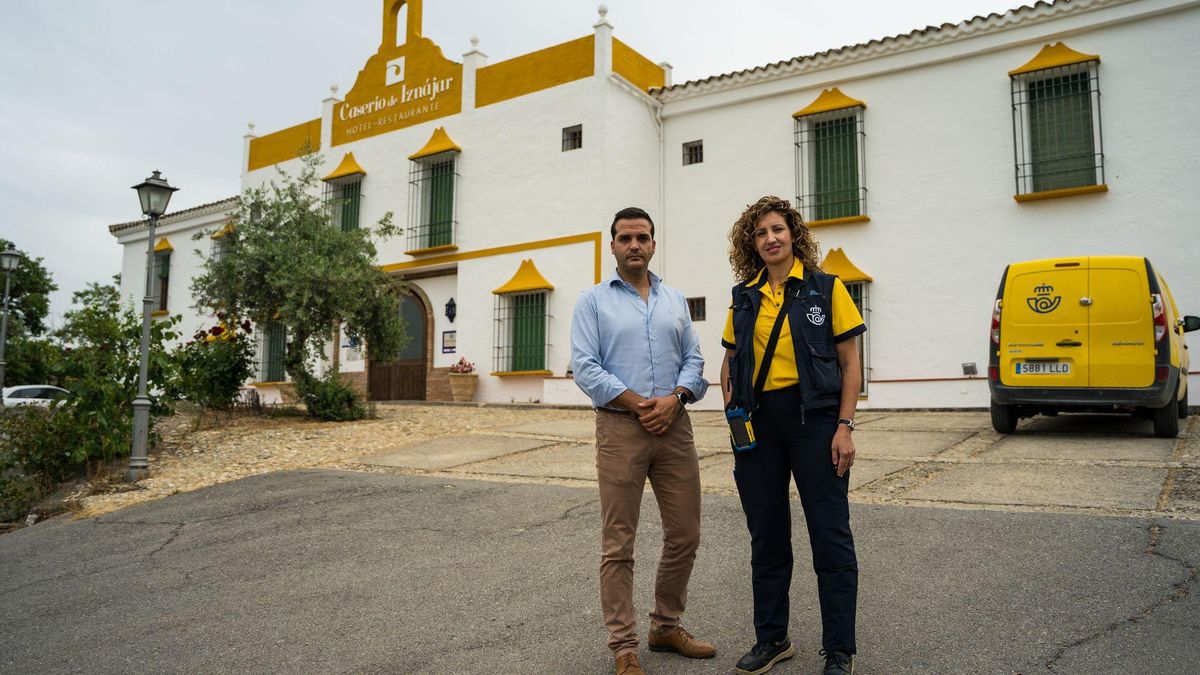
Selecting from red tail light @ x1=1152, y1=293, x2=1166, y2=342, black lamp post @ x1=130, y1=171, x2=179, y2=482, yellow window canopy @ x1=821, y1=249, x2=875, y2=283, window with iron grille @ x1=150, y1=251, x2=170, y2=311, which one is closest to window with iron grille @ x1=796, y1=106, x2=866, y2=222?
yellow window canopy @ x1=821, y1=249, x2=875, y2=283

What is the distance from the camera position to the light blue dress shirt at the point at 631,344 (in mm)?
3369

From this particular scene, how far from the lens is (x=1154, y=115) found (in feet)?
38.8

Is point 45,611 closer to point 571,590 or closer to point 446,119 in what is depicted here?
point 571,590

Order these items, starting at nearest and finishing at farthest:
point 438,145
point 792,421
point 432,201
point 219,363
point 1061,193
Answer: point 792,421, point 219,363, point 1061,193, point 438,145, point 432,201

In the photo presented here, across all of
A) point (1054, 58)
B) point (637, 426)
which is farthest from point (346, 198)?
point (637, 426)

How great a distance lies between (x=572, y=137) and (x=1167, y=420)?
1070cm

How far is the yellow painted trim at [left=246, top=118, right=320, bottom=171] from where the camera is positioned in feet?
65.3

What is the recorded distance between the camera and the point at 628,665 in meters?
3.11

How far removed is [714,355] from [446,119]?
770 cm

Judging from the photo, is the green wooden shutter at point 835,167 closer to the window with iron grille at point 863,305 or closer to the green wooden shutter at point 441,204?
the window with iron grille at point 863,305

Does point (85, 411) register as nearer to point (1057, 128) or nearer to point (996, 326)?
point (996, 326)

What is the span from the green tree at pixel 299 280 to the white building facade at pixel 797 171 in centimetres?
391

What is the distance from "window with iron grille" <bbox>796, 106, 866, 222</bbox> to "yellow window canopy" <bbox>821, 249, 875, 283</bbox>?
0.66m

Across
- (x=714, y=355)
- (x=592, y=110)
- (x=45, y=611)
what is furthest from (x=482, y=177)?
(x=45, y=611)
